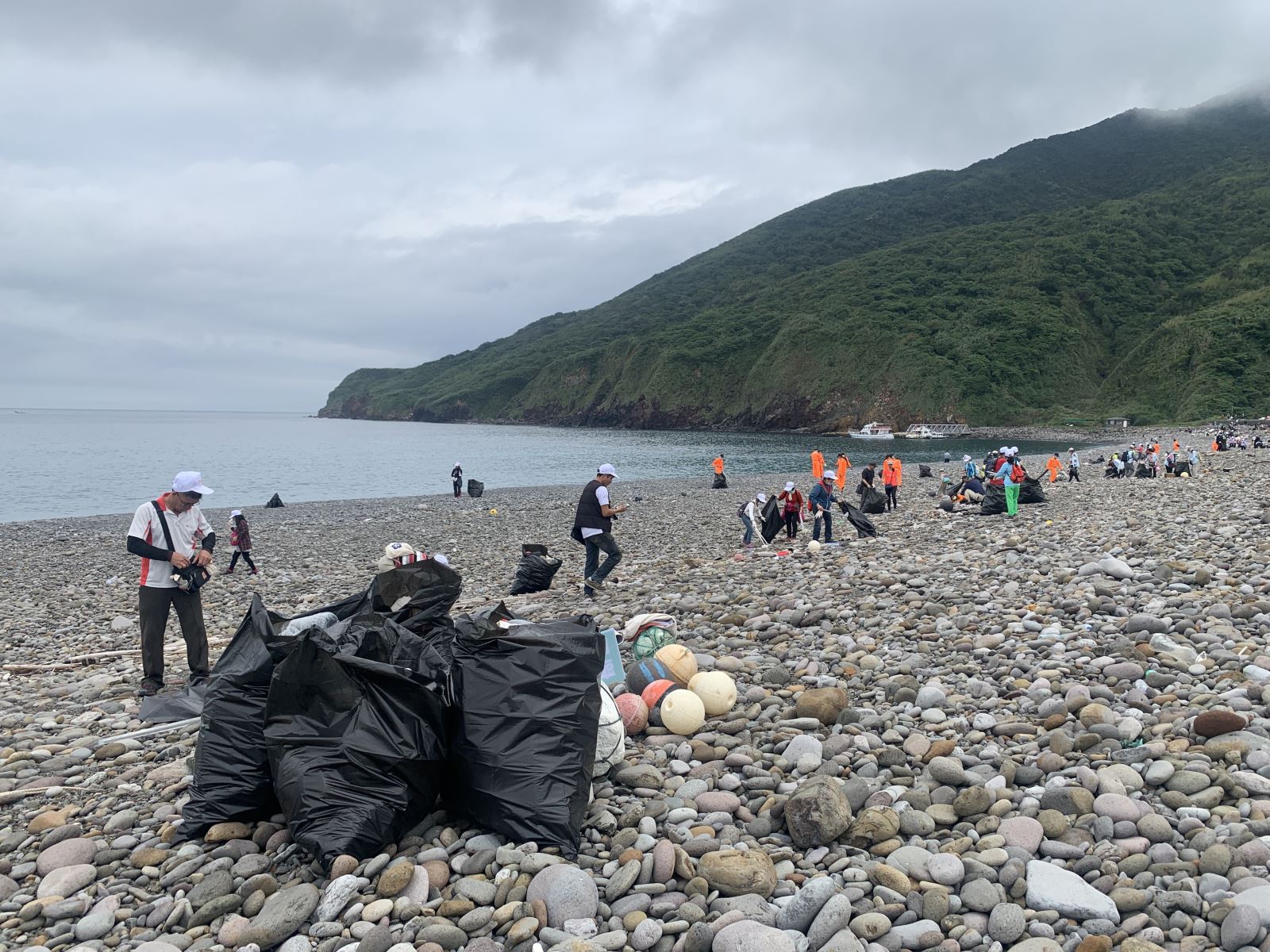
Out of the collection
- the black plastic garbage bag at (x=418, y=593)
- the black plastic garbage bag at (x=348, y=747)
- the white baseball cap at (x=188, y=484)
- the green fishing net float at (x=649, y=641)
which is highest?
the white baseball cap at (x=188, y=484)

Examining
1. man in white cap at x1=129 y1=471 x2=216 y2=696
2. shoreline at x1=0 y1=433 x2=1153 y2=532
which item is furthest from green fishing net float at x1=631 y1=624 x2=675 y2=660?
shoreline at x1=0 y1=433 x2=1153 y2=532

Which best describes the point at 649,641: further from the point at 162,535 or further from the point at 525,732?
the point at 162,535

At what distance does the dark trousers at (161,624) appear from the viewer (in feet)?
22.6

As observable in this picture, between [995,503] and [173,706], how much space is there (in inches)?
609

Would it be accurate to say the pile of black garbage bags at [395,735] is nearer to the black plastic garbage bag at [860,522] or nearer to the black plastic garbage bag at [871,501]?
the black plastic garbage bag at [860,522]

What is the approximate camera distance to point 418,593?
5.13 m


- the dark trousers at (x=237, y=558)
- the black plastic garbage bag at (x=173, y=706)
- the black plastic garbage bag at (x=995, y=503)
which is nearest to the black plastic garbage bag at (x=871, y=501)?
the black plastic garbage bag at (x=995, y=503)

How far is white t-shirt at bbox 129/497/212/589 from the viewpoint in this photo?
22.2 ft

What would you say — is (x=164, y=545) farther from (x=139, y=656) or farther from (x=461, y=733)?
A: (x=461, y=733)

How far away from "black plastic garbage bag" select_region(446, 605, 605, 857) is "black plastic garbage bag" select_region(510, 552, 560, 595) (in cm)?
827

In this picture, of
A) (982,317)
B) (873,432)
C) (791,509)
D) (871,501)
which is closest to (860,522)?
(791,509)

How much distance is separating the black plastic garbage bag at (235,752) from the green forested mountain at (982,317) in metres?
93.5

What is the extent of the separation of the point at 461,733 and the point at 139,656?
7.25 m

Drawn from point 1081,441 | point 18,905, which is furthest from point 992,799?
point 1081,441
